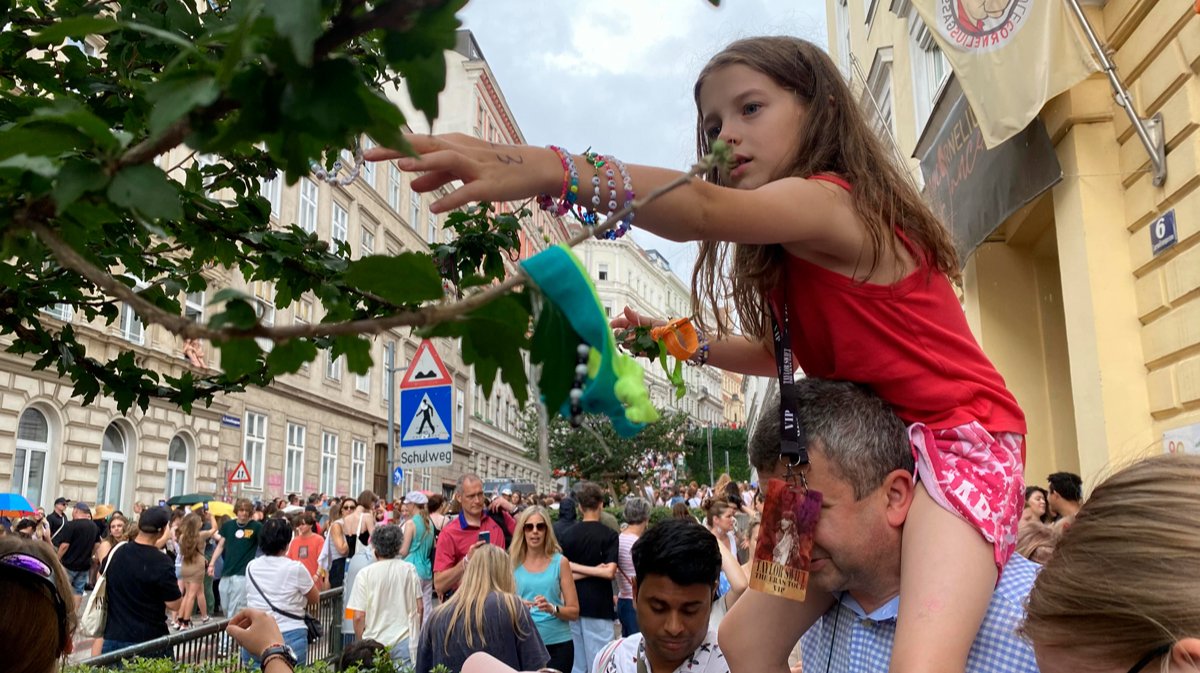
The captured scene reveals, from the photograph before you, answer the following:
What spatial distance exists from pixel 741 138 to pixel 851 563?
87 cm

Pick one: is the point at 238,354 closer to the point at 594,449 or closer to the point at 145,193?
the point at 145,193

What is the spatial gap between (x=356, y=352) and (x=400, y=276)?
3.9 inches

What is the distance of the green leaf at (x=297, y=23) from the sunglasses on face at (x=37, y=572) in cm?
196

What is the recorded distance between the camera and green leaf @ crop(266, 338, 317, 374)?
95cm

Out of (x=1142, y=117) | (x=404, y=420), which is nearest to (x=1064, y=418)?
(x=1142, y=117)

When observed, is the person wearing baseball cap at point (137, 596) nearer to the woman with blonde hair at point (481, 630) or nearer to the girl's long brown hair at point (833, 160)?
the woman with blonde hair at point (481, 630)

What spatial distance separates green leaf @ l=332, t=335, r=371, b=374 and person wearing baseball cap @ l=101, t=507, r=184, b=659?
7.74 meters

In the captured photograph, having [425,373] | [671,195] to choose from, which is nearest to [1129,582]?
[671,195]

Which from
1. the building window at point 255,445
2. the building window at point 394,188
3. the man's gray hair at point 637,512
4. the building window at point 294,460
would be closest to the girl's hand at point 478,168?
the man's gray hair at point 637,512

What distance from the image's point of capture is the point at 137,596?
777 cm

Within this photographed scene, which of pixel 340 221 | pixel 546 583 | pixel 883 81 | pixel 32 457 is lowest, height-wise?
pixel 546 583

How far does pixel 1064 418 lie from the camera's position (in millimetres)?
9828

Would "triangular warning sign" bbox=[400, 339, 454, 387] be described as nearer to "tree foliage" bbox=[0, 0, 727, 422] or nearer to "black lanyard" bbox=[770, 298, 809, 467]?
"black lanyard" bbox=[770, 298, 809, 467]

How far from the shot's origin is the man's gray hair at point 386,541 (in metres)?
8.05
